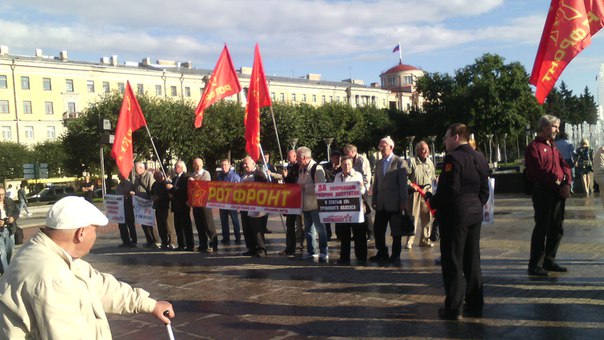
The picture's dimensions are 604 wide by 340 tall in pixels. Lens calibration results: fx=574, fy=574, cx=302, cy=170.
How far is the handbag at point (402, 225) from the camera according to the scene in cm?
885

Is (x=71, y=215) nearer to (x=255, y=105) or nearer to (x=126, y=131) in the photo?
(x=255, y=105)

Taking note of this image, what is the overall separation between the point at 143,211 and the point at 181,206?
1455 millimetres

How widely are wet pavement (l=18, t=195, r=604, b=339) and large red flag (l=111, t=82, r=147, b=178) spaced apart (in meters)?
3.05

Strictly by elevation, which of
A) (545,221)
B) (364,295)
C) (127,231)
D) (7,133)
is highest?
(7,133)

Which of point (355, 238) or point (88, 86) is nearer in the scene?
point (355, 238)

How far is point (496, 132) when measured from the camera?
2453 inches

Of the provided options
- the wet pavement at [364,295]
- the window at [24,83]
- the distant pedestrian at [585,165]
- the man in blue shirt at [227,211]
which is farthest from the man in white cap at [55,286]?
the window at [24,83]

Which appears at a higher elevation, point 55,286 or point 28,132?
point 28,132

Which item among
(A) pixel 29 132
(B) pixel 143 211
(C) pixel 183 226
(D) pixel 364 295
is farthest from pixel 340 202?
(A) pixel 29 132

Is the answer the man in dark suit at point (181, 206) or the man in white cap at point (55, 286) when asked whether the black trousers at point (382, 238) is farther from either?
the man in white cap at point (55, 286)

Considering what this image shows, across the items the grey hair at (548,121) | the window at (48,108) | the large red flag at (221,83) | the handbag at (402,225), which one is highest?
the window at (48,108)

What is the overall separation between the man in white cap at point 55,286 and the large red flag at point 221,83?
10.3 m

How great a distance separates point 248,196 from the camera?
11164mm

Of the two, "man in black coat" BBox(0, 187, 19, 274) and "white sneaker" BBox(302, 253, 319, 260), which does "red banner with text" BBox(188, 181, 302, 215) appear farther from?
"man in black coat" BBox(0, 187, 19, 274)
